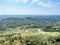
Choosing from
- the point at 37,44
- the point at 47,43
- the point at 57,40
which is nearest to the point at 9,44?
the point at 37,44

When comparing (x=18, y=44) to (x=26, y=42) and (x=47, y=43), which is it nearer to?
(x=26, y=42)

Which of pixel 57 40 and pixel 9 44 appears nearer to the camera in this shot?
pixel 9 44

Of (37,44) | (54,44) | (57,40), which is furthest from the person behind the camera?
(57,40)

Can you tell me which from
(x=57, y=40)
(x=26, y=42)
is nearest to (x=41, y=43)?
(x=26, y=42)

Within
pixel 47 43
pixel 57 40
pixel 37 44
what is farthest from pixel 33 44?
pixel 57 40

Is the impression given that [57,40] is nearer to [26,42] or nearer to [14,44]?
[26,42]

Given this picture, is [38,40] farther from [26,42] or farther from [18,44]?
[18,44]

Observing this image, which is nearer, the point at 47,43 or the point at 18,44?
the point at 18,44

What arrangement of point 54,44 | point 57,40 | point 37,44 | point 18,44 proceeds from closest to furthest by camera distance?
point 18,44, point 37,44, point 54,44, point 57,40
